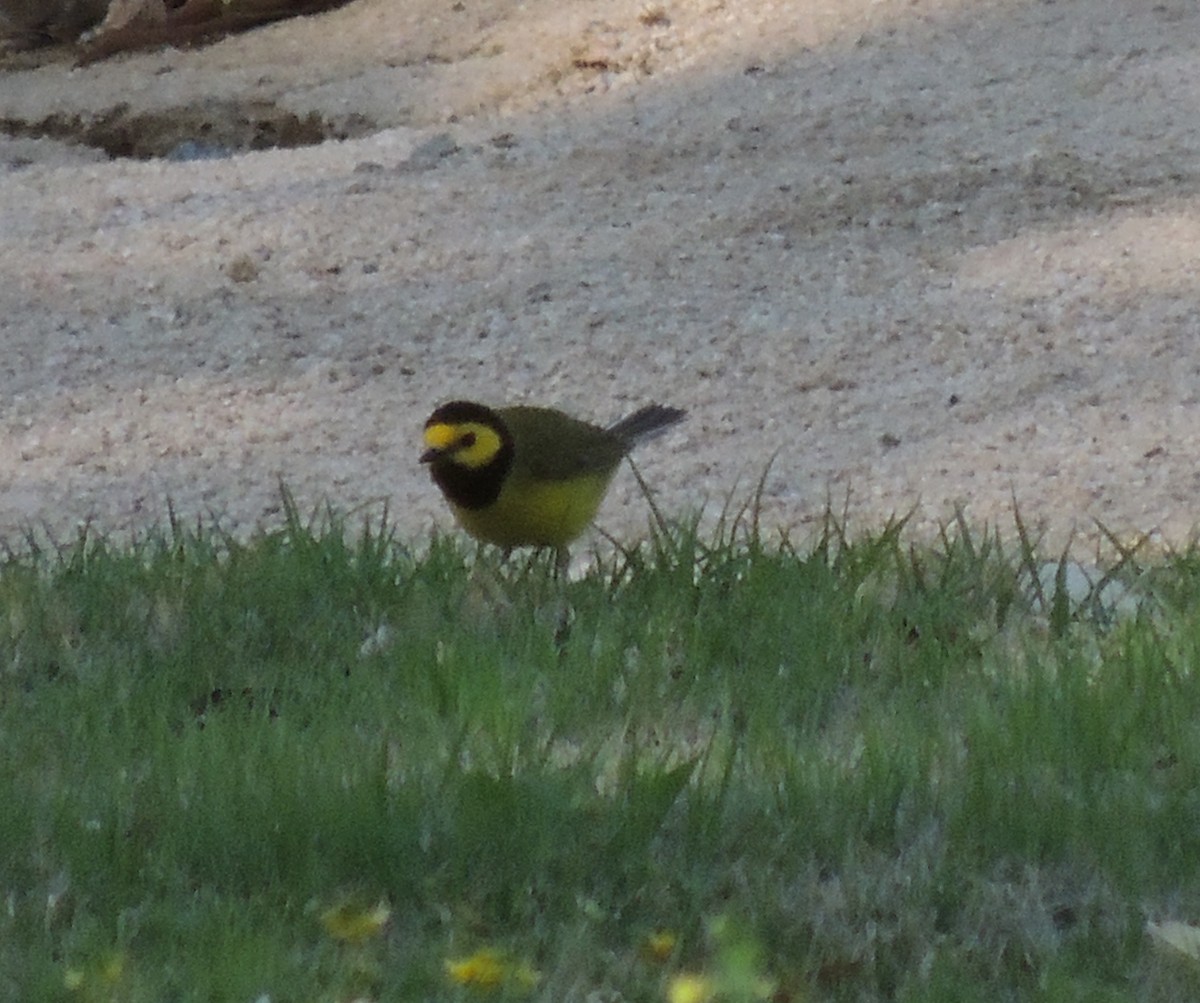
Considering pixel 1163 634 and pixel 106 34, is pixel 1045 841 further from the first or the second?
pixel 106 34

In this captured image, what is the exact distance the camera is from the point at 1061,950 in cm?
328

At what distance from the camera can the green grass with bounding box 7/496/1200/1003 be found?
324cm

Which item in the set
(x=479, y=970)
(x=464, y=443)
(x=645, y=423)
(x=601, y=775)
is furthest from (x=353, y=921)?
(x=645, y=423)

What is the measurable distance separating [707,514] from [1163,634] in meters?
1.75

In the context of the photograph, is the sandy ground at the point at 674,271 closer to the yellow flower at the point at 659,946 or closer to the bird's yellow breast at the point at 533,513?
the bird's yellow breast at the point at 533,513

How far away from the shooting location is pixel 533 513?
522 centimetres

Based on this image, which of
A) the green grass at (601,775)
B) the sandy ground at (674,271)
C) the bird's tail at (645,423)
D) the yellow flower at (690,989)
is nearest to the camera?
the yellow flower at (690,989)

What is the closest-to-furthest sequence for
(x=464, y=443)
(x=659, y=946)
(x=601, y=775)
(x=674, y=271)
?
1. (x=659, y=946)
2. (x=601, y=775)
3. (x=464, y=443)
4. (x=674, y=271)

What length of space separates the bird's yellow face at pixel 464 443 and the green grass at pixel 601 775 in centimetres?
25

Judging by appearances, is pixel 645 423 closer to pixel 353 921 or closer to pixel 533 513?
pixel 533 513

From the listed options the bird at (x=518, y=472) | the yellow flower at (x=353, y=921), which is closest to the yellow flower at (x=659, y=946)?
the yellow flower at (x=353, y=921)

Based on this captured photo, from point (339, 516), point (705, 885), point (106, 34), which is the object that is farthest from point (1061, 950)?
point (106, 34)

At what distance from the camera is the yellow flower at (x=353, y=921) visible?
3.27m

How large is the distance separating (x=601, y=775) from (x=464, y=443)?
141 centimetres
